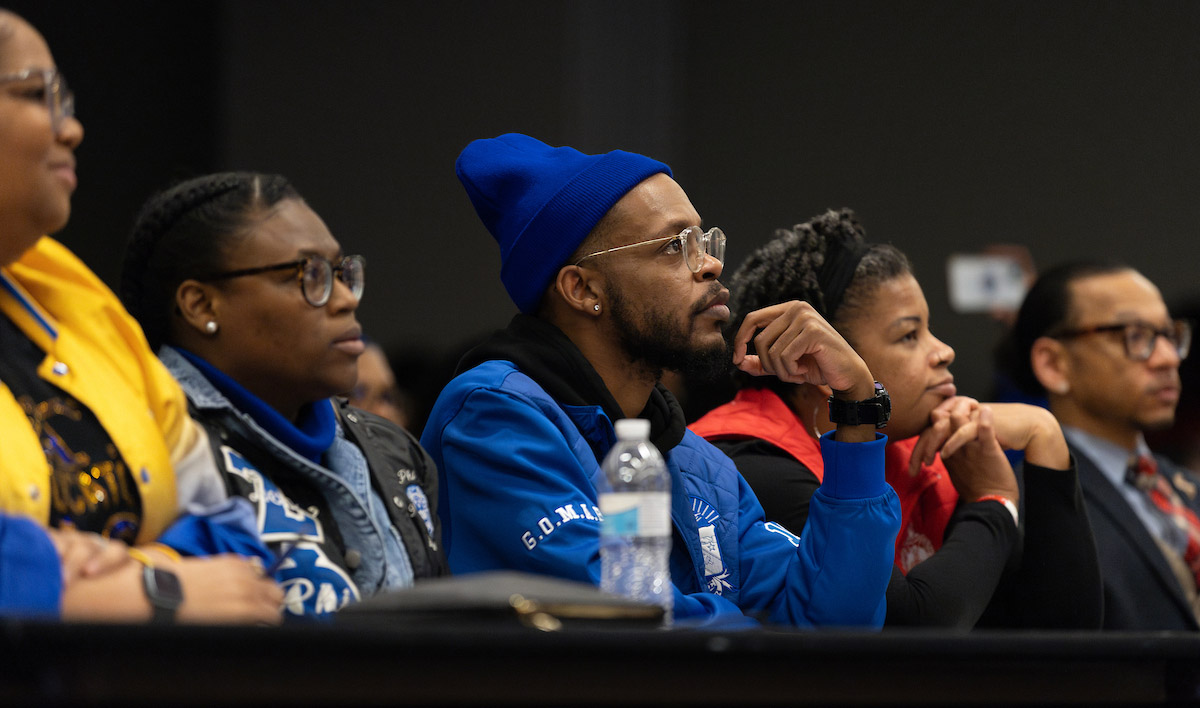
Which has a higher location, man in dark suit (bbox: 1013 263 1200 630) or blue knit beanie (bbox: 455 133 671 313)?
blue knit beanie (bbox: 455 133 671 313)

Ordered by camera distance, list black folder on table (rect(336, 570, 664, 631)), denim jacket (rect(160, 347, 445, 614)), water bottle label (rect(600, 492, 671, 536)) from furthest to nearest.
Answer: denim jacket (rect(160, 347, 445, 614)) → water bottle label (rect(600, 492, 671, 536)) → black folder on table (rect(336, 570, 664, 631))

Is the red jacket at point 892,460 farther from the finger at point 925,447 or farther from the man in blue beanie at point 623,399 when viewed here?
the man in blue beanie at point 623,399

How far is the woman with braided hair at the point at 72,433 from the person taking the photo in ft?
4.58

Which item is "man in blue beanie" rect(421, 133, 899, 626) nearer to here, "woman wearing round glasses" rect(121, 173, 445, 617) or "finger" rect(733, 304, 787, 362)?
"finger" rect(733, 304, 787, 362)

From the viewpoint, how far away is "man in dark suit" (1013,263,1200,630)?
3287mm

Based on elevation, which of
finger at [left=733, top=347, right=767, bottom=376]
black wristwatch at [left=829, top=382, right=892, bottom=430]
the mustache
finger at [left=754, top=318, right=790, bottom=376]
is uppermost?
the mustache

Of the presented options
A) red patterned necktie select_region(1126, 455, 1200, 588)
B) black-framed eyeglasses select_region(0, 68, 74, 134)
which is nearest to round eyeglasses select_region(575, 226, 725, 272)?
black-framed eyeglasses select_region(0, 68, 74, 134)

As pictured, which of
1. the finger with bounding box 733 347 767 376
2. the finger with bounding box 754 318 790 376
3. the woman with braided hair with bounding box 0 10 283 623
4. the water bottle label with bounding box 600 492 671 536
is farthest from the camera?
the finger with bounding box 733 347 767 376

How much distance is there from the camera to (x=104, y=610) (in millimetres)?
1385

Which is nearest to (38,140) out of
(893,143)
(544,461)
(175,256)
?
(175,256)

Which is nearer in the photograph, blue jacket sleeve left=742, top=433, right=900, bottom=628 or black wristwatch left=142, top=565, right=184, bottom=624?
black wristwatch left=142, top=565, right=184, bottom=624

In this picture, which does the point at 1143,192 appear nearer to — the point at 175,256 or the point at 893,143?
the point at 893,143

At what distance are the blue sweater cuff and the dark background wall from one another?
3734 mm

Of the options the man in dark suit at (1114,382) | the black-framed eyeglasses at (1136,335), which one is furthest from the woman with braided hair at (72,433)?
the black-framed eyeglasses at (1136,335)
